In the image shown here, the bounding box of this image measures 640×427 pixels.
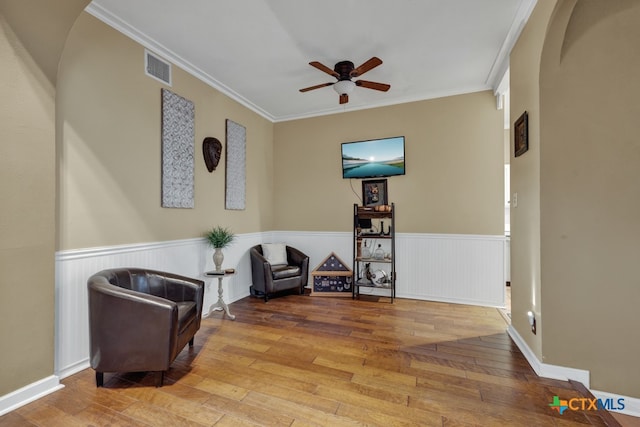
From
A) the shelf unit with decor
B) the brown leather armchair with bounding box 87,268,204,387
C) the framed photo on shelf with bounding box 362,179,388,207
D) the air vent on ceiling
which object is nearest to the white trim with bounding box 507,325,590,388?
the shelf unit with decor

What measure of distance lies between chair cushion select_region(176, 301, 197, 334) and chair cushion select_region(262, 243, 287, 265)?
1992 millimetres

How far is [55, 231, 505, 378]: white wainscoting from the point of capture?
114 inches

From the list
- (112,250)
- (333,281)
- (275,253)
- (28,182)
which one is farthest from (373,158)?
(28,182)

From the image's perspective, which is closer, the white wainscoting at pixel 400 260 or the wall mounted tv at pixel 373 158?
the white wainscoting at pixel 400 260

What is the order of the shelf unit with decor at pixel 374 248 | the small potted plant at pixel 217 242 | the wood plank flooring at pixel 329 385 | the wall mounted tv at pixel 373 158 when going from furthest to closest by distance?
the wall mounted tv at pixel 373 158, the shelf unit with decor at pixel 374 248, the small potted plant at pixel 217 242, the wood plank flooring at pixel 329 385

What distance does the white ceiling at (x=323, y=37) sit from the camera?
2492 mm

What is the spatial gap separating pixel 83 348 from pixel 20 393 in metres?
0.50

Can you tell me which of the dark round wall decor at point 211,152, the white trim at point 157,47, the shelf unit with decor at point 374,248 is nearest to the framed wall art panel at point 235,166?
the dark round wall decor at point 211,152

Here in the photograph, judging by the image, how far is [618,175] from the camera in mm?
2037

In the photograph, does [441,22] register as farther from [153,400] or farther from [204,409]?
[153,400]

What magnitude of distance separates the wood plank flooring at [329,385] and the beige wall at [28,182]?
405 millimetres

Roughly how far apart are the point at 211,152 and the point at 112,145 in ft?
4.04

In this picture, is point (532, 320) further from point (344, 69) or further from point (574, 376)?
point (344, 69)

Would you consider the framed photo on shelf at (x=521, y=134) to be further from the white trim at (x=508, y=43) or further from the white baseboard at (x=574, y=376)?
the white baseboard at (x=574, y=376)
